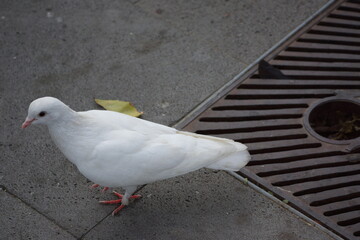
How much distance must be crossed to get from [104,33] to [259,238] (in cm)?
217

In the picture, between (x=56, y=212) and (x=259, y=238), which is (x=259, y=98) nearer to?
(x=259, y=238)

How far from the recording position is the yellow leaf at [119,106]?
127 inches

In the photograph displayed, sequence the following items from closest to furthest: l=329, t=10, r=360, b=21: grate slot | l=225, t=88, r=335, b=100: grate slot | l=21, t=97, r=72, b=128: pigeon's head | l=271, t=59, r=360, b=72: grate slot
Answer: l=21, t=97, r=72, b=128: pigeon's head, l=225, t=88, r=335, b=100: grate slot, l=271, t=59, r=360, b=72: grate slot, l=329, t=10, r=360, b=21: grate slot

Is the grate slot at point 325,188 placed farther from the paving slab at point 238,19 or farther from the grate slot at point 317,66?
the paving slab at point 238,19

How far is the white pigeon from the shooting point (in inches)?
94.5

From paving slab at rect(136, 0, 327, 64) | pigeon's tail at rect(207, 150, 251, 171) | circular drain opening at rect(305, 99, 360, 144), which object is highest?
paving slab at rect(136, 0, 327, 64)

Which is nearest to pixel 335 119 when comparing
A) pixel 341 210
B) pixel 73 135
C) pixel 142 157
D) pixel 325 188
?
pixel 325 188

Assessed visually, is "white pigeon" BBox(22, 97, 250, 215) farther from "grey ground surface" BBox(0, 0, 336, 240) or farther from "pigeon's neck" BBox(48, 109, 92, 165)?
"grey ground surface" BBox(0, 0, 336, 240)

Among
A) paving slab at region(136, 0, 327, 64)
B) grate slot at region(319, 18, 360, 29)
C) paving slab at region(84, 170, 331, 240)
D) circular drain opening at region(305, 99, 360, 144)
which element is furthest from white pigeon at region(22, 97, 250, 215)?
grate slot at region(319, 18, 360, 29)

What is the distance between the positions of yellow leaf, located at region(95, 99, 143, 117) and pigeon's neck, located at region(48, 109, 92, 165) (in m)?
0.74

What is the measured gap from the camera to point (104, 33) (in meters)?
3.86

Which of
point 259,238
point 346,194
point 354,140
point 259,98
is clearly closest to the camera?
point 259,238

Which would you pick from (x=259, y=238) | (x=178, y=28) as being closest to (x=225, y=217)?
(x=259, y=238)

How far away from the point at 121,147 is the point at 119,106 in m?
0.87
